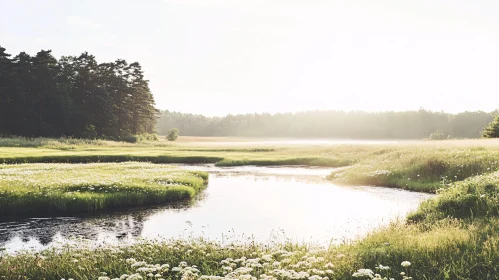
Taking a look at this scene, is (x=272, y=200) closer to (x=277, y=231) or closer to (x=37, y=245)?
(x=277, y=231)

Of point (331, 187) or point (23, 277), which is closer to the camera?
point (23, 277)

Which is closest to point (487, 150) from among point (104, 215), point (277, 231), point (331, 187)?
point (331, 187)

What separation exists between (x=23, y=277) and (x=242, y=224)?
370 inches

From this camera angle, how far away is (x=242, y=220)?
62.5ft

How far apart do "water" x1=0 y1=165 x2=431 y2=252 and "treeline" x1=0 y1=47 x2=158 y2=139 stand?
64.2 meters

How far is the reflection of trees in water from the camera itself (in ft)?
53.3

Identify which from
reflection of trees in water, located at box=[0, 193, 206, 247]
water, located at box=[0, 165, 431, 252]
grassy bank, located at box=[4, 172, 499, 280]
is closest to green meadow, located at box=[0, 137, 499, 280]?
grassy bank, located at box=[4, 172, 499, 280]

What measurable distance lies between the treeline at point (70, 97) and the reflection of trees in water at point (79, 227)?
220 feet

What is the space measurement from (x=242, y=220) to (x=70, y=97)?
78497 mm

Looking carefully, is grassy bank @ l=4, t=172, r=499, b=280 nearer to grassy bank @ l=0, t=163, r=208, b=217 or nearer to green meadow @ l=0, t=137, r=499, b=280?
green meadow @ l=0, t=137, r=499, b=280

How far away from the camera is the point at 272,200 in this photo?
25234 millimetres

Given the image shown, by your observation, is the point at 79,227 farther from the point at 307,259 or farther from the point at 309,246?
the point at 307,259

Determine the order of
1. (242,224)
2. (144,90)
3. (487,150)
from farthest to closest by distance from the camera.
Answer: (144,90), (487,150), (242,224)

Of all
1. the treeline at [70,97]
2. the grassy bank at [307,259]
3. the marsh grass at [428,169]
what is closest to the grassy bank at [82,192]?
the grassy bank at [307,259]
